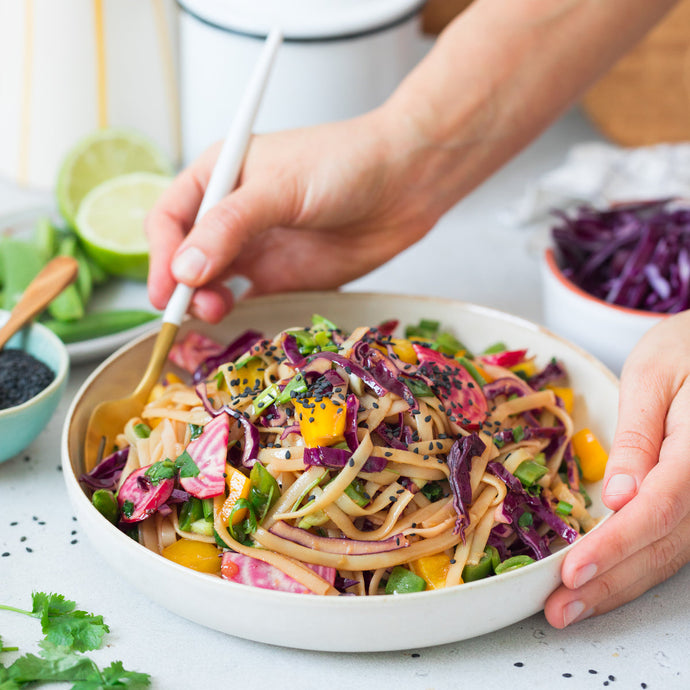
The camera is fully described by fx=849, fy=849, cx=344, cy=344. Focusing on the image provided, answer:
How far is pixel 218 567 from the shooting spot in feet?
4.72

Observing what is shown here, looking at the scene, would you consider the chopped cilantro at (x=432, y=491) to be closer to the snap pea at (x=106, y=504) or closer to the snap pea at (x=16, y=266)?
the snap pea at (x=106, y=504)

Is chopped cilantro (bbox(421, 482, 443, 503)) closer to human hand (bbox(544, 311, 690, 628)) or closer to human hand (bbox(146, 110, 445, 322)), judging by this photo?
human hand (bbox(544, 311, 690, 628))

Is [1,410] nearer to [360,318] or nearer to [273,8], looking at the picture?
[360,318]

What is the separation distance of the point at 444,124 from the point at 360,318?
59 centimetres

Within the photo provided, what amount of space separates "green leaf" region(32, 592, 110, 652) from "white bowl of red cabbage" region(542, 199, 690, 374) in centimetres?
131

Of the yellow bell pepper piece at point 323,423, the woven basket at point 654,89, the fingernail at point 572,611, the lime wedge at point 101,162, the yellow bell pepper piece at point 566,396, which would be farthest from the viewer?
the woven basket at point 654,89

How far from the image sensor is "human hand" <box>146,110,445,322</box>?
75.5 inches

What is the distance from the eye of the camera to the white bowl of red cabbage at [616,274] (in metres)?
2.05

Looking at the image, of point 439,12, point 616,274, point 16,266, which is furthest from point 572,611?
point 439,12

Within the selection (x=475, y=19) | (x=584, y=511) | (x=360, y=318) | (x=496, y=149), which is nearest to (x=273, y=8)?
(x=475, y=19)

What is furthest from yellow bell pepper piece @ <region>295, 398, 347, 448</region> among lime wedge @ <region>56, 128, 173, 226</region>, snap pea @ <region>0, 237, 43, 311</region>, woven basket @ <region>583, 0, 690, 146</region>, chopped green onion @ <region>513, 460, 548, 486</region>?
woven basket @ <region>583, 0, 690, 146</region>

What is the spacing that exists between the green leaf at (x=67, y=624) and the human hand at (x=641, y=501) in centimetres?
74

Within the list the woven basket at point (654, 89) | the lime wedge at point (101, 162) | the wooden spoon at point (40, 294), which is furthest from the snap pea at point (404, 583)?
the woven basket at point (654, 89)

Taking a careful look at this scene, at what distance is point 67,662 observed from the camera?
1325 millimetres
